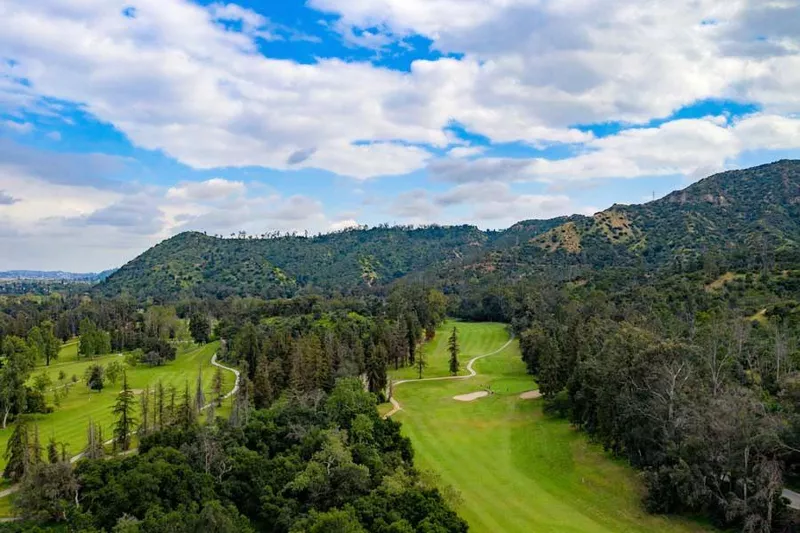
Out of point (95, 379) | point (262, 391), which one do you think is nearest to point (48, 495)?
point (262, 391)

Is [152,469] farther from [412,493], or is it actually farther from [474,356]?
[474,356]

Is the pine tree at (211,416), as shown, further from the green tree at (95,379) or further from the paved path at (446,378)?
the green tree at (95,379)

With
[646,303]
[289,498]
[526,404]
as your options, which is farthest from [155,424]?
[646,303]

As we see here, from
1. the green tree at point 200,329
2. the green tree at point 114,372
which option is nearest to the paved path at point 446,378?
the green tree at point 114,372

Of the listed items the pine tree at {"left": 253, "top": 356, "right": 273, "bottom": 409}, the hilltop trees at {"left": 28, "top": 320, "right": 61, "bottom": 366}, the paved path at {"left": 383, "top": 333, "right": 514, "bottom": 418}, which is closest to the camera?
the pine tree at {"left": 253, "top": 356, "right": 273, "bottom": 409}

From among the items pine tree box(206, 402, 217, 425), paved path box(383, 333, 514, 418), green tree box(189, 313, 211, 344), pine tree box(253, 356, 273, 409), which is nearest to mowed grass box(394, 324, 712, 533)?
paved path box(383, 333, 514, 418)

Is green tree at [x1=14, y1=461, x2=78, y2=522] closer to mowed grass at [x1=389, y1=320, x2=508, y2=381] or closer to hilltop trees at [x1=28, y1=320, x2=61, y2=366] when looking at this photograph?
mowed grass at [x1=389, y1=320, x2=508, y2=381]

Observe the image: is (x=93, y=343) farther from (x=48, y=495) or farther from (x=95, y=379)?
(x=48, y=495)
